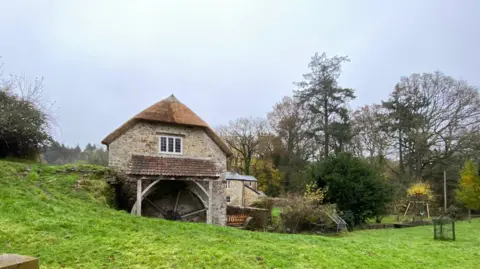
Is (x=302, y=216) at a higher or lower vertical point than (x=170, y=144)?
lower

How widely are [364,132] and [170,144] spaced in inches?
1009

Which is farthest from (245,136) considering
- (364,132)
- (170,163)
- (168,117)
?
(170,163)

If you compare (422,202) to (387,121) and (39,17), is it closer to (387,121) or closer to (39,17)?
(387,121)

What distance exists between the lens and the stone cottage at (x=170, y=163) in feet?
46.4

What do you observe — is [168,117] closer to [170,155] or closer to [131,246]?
[170,155]

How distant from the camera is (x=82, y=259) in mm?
4930

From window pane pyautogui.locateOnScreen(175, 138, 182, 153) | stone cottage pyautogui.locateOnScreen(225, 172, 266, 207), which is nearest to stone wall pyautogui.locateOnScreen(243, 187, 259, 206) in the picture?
stone cottage pyautogui.locateOnScreen(225, 172, 266, 207)

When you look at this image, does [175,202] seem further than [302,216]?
No

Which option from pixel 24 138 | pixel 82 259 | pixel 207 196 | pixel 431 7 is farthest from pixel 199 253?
pixel 431 7

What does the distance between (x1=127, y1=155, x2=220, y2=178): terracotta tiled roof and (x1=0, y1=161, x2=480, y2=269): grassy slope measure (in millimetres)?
4140

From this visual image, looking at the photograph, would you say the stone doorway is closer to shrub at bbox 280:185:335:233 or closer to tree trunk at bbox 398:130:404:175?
shrub at bbox 280:185:335:233

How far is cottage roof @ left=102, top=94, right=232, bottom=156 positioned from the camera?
14.4 meters

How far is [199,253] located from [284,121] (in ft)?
109

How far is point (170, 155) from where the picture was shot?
15234 mm
